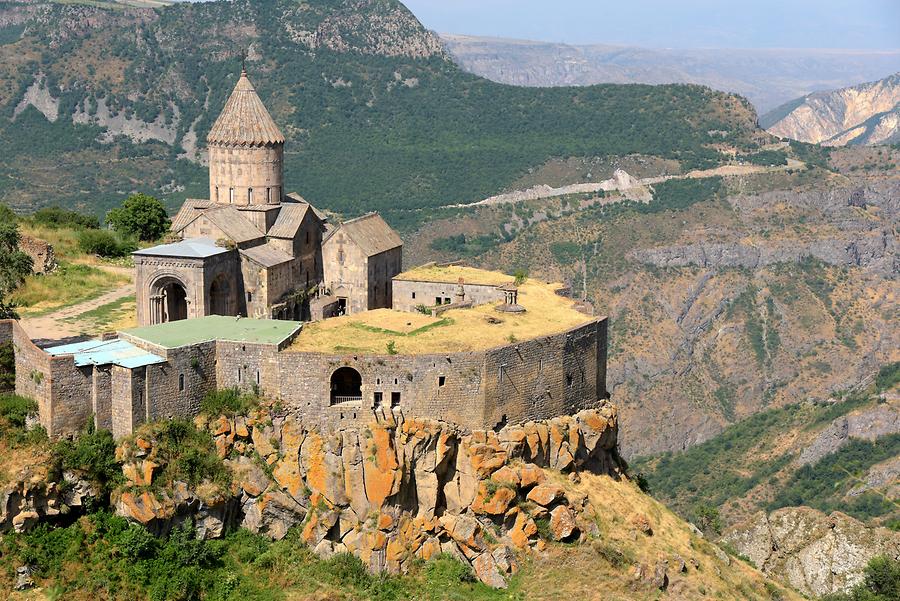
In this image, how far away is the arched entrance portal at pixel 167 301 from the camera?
1850 inches

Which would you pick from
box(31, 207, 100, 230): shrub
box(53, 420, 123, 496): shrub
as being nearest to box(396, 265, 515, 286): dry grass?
box(53, 420, 123, 496): shrub

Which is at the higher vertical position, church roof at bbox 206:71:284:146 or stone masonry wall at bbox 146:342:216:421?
church roof at bbox 206:71:284:146

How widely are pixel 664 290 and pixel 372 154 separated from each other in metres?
41.4

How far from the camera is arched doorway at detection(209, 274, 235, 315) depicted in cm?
4806

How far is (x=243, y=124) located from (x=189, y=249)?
23.6 feet

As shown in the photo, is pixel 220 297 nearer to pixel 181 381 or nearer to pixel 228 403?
pixel 228 403

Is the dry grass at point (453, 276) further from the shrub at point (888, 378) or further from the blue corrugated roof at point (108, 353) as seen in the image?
the shrub at point (888, 378)

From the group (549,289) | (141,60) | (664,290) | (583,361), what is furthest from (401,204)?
(583,361)

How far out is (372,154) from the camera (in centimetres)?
15300

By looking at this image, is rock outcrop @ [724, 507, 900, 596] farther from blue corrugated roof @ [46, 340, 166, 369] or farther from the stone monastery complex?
blue corrugated roof @ [46, 340, 166, 369]

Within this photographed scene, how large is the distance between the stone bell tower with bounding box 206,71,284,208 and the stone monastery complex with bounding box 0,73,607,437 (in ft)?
0.18

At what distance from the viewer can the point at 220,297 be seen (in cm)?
4838

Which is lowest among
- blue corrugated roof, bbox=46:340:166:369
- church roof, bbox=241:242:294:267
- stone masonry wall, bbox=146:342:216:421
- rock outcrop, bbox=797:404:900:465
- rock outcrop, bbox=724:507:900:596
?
Answer: rock outcrop, bbox=797:404:900:465

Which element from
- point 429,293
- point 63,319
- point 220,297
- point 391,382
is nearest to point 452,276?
point 429,293
